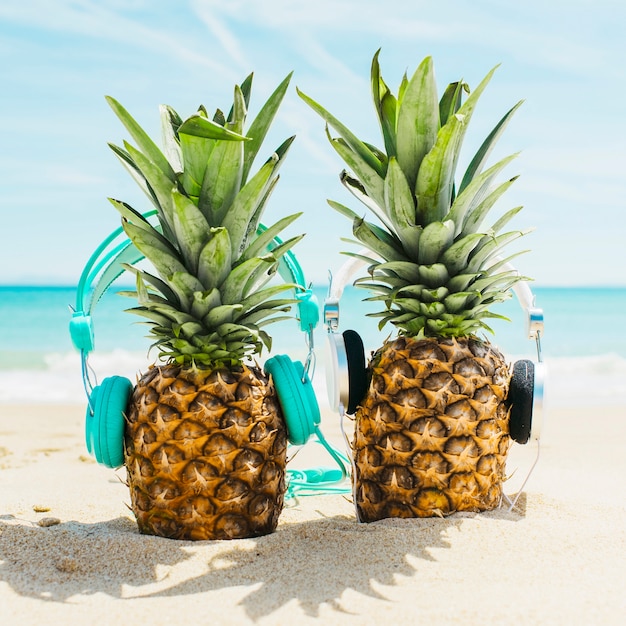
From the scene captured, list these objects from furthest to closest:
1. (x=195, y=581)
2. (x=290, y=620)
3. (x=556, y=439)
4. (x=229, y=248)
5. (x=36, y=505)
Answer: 1. (x=556, y=439)
2. (x=36, y=505)
3. (x=229, y=248)
4. (x=195, y=581)
5. (x=290, y=620)

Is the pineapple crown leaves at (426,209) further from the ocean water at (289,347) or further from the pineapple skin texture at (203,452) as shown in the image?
the ocean water at (289,347)

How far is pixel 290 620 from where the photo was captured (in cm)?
201

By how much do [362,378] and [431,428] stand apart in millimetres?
357

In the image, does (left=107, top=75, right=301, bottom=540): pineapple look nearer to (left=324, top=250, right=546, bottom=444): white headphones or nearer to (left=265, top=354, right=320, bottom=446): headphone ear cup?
(left=265, top=354, right=320, bottom=446): headphone ear cup

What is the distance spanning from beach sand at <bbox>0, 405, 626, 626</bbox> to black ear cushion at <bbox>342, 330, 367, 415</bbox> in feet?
1.65

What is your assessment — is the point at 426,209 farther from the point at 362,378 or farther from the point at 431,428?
the point at 431,428

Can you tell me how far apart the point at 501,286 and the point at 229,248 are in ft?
3.89

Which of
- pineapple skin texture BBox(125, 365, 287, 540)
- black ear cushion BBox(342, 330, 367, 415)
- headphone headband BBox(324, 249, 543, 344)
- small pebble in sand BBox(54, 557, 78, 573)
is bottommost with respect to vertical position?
small pebble in sand BBox(54, 557, 78, 573)

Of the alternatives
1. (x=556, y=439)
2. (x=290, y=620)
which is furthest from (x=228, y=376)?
(x=556, y=439)

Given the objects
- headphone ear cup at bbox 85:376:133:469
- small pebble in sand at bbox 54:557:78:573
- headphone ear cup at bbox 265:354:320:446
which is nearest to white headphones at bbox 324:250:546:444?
headphone ear cup at bbox 265:354:320:446

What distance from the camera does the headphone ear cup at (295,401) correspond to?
110 inches

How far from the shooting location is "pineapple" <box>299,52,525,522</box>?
9.05 ft

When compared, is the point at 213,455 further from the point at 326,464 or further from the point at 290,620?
the point at 326,464

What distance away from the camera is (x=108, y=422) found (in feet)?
9.02
